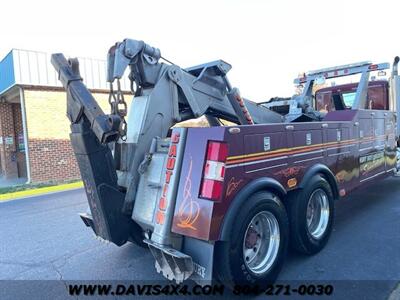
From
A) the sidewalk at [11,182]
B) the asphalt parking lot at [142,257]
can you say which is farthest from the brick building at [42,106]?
the asphalt parking lot at [142,257]

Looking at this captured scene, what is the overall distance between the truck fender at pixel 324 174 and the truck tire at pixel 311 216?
52 mm

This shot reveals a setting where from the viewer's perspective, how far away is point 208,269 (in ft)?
9.45

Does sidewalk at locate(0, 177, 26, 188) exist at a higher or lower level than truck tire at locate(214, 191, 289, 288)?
lower

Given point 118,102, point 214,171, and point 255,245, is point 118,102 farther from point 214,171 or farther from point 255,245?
point 255,245

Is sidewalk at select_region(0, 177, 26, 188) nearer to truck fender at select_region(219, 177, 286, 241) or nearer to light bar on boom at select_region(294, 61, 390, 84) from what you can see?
light bar on boom at select_region(294, 61, 390, 84)

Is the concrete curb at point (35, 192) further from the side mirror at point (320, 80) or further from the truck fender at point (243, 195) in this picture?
the truck fender at point (243, 195)

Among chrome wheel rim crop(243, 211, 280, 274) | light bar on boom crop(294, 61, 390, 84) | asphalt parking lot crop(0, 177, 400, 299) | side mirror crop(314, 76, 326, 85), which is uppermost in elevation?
light bar on boom crop(294, 61, 390, 84)

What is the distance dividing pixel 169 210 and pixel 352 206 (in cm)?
447

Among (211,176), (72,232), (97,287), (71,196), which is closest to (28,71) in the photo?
(71,196)

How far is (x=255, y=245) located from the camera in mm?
3381

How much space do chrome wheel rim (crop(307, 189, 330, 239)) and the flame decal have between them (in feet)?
6.31

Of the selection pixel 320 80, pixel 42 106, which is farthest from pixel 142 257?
pixel 42 106

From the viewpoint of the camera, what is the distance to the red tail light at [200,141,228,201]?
113 inches

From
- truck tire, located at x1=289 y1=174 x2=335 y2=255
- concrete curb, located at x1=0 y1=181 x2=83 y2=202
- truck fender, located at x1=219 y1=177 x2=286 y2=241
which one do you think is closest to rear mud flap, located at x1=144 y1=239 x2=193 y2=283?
truck fender, located at x1=219 y1=177 x2=286 y2=241
